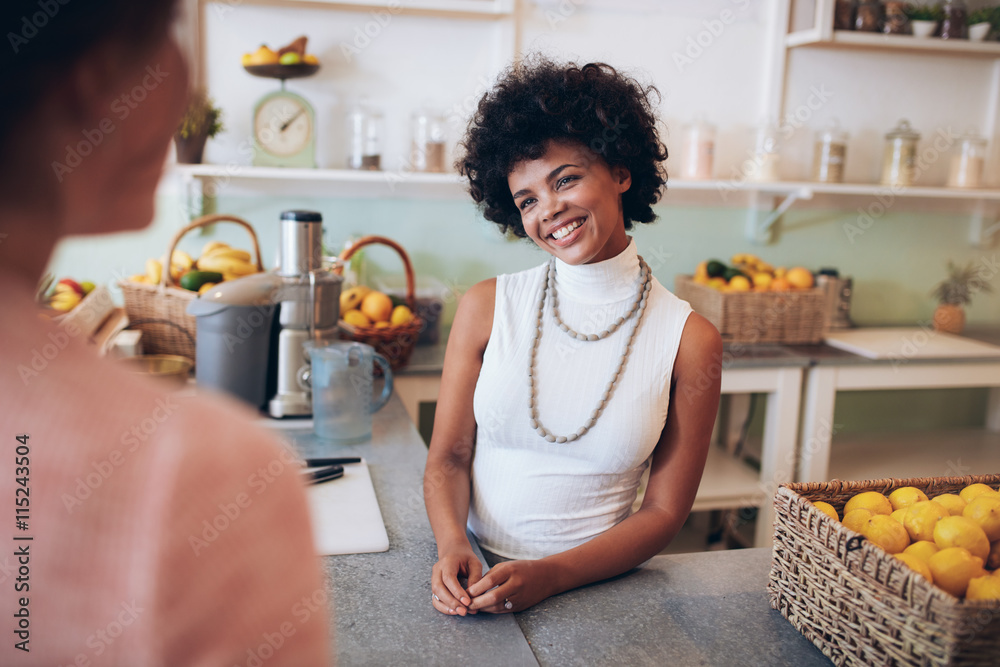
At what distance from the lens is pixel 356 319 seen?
2008 millimetres

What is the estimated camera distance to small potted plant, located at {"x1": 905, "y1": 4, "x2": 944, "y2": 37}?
259cm

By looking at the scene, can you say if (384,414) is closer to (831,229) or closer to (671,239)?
(671,239)

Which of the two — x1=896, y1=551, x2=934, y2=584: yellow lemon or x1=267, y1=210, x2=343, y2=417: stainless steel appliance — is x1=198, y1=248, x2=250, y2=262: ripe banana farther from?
x1=896, y1=551, x2=934, y2=584: yellow lemon

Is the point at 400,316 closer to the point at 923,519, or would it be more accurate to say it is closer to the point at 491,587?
the point at 491,587

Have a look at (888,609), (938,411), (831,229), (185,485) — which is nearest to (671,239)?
(831,229)

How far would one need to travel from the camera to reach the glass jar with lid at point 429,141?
7.98ft

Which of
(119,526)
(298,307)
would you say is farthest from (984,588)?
(298,307)

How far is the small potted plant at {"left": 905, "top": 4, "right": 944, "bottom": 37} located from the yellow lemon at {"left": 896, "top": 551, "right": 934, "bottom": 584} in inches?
95.8

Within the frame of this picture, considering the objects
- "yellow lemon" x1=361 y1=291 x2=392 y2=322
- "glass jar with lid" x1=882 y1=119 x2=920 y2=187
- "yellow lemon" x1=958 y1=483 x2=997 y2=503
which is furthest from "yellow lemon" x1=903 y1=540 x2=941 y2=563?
"glass jar with lid" x1=882 y1=119 x2=920 y2=187

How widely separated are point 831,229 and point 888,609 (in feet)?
7.91

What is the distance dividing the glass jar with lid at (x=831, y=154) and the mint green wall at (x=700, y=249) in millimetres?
195

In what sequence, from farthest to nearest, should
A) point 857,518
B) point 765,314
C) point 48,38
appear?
point 765,314 → point 857,518 → point 48,38

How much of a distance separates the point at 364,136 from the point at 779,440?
158 centimetres

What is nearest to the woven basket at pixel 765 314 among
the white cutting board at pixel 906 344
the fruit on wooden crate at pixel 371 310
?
the white cutting board at pixel 906 344
